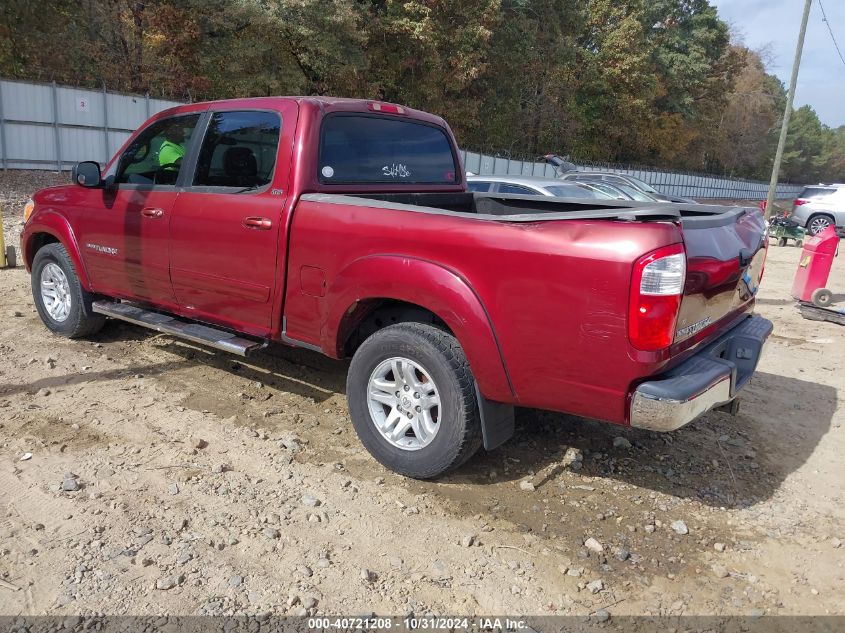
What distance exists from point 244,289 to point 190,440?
97 centimetres

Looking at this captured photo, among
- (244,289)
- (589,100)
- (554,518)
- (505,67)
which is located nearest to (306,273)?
(244,289)

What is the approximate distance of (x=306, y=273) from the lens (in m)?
3.79

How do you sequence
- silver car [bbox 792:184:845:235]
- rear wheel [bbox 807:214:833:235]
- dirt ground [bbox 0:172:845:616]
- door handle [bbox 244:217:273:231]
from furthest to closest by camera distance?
1. rear wheel [bbox 807:214:833:235]
2. silver car [bbox 792:184:845:235]
3. door handle [bbox 244:217:273:231]
4. dirt ground [bbox 0:172:845:616]

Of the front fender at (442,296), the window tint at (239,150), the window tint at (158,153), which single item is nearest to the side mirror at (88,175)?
the window tint at (158,153)

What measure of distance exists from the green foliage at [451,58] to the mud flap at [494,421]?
2177 cm

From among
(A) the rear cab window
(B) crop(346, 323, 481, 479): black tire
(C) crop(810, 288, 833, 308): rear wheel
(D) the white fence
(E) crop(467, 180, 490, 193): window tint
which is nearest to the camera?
(B) crop(346, 323, 481, 479): black tire

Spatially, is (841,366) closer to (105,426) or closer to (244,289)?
(244,289)

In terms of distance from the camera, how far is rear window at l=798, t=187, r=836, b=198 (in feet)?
67.3

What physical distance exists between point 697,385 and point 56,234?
5.09 metres

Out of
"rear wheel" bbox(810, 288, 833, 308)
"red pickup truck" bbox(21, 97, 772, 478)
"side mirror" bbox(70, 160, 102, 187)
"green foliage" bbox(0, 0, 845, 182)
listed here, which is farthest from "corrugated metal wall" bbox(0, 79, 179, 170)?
"rear wheel" bbox(810, 288, 833, 308)

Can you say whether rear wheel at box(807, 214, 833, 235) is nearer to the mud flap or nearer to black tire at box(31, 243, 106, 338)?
the mud flap

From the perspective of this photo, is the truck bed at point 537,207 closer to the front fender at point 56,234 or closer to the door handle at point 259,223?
the door handle at point 259,223

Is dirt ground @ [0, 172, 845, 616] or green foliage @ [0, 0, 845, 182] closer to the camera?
dirt ground @ [0, 172, 845, 616]

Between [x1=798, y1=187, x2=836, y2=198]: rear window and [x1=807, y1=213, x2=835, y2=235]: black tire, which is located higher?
[x1=798, y1=187, x2=836, y2=198]: rear window
